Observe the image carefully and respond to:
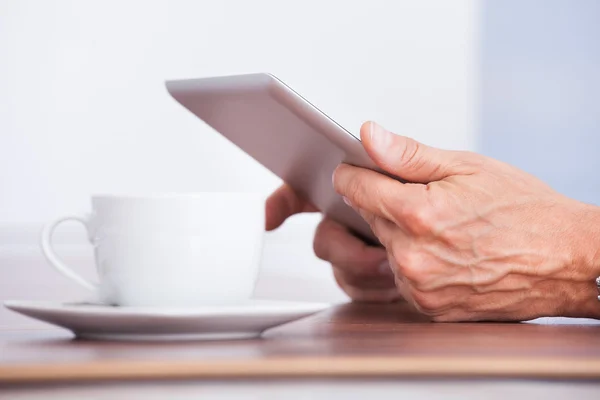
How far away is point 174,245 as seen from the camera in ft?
1.85

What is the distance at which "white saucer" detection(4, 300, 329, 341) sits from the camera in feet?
1.59

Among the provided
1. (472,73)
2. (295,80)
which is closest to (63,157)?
(295,80)

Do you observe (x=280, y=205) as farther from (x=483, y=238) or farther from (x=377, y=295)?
(x=483, y=238)

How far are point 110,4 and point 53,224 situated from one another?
111 inches

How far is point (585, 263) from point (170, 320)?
436 millimetres

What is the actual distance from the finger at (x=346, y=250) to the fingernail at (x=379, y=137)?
404 mm

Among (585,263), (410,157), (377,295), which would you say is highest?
(410,157)

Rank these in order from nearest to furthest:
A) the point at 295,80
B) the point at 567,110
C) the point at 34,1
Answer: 1. the point at 34,1
2. the point at 295,80
3. the point at 567,110

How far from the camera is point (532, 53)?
12.4 feet

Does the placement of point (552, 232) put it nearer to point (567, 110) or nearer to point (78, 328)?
point (78, 328)

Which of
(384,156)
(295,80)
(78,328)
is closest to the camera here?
(78,328)

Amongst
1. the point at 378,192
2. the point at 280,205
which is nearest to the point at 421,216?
the point at 378,192

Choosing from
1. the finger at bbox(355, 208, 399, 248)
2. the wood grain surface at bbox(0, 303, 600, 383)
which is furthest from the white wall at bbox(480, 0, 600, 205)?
the wood grain surface at bbox(0, 303, 600, 383)

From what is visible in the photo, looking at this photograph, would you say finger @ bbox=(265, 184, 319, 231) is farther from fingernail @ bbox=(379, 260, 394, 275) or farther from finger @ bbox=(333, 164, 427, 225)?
finger @ bbox=(333, 164, 427, 225)
